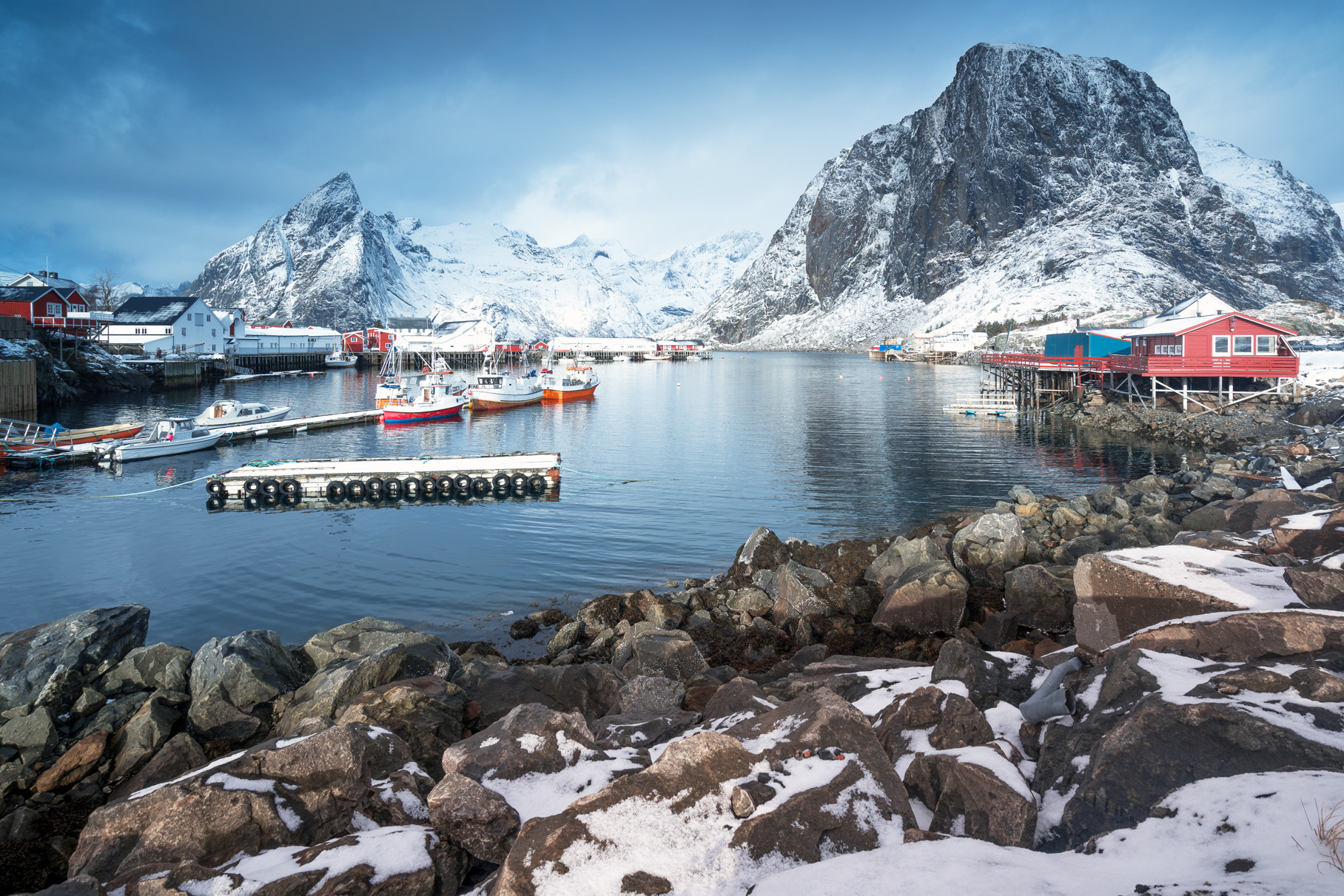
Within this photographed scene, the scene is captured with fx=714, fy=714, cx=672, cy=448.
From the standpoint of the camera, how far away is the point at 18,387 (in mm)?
56500

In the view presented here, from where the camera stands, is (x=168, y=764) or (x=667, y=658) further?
(x=667, y=658)

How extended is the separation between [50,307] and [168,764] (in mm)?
103434

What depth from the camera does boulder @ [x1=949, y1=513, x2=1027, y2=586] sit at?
16016 mm

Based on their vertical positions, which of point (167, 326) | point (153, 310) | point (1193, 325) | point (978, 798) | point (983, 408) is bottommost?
point (978, 798)

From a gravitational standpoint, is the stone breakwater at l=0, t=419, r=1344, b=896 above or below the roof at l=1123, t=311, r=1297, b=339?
below

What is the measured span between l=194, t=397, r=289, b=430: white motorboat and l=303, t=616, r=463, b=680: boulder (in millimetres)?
42793

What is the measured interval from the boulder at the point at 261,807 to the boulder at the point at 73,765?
12.4 ft

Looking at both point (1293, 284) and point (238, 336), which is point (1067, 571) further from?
point (1293, 284)

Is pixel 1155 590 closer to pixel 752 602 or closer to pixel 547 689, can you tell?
pixel 547 689

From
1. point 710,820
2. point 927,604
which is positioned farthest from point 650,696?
point 927,604

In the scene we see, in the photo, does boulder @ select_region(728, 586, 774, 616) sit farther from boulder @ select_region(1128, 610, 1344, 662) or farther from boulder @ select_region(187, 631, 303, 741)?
boulder @ select_region(1128, 610, 1344, 662)

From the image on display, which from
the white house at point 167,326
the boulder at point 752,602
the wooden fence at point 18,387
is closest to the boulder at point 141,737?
the boulder at point 752,602

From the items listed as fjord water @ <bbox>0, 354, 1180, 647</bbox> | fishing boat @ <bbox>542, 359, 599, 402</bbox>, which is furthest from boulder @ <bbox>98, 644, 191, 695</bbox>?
fishing boat @ <bbox>542, 359, 599, 402</bbox>

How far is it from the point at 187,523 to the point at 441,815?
2755cm
